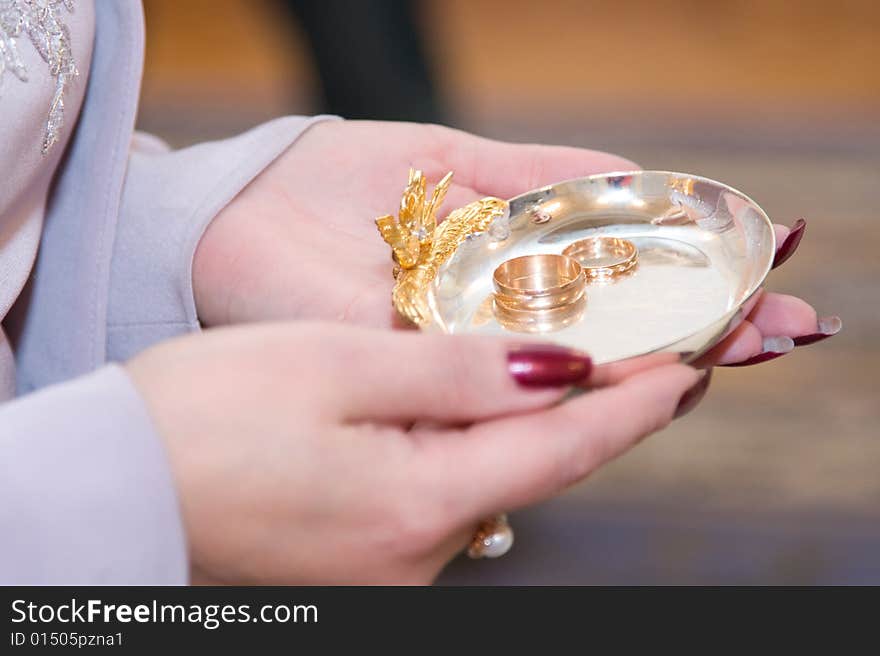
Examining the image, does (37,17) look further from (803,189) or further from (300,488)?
(803,189)

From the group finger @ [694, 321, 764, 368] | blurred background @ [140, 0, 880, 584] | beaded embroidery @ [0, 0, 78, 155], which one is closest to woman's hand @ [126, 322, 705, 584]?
finger @ [694, 321, 764, 368]

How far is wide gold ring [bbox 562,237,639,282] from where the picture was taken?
2.20 ft

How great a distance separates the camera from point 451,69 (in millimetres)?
1592

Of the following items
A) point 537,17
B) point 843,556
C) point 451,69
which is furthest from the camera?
point 537,17

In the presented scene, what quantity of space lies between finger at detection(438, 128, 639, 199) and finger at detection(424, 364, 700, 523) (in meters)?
0.27

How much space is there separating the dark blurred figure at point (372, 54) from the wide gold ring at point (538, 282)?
2.55ft

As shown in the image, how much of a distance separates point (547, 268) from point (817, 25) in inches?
71.1

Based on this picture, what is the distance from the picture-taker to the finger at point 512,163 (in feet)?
2.39

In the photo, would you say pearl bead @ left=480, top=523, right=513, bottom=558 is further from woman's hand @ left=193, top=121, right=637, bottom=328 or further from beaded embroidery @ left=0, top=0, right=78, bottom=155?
beaded embroidery @ left=0, top=0, right=78, bottom=155

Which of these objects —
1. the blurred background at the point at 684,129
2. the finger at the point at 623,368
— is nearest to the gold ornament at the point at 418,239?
the finger at the point at 623,368

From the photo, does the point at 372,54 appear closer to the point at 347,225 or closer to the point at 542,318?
the point at 347,225

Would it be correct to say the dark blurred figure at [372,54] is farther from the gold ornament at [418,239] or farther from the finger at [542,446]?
the finger at [542,446]

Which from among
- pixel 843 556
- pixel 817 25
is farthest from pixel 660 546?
pixel 817 25

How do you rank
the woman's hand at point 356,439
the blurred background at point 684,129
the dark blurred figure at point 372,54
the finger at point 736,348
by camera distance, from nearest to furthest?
the woman's hand at point 356,439
the finger at point 736,348
the blurred background at point 684,129
the dark blurred figure at point 372,54
